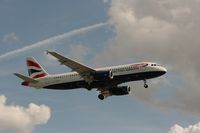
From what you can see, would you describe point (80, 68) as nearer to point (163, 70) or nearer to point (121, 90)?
point (121, 90)

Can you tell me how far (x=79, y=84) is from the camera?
346 ft

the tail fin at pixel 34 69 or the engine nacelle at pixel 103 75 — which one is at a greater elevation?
the tail fin at pixel 34 69

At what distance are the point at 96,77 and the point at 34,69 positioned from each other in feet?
77.8

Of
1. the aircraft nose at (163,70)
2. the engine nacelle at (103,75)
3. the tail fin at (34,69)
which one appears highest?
the tail fin at (34,69)

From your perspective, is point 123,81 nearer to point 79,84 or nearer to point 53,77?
point 79,84

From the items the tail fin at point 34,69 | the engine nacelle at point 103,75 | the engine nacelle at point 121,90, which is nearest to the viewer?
the engine nacelle at point 103,75

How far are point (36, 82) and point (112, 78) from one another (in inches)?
772

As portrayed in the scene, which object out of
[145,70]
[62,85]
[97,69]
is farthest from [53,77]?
[145,70]

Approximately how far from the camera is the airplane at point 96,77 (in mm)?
99688

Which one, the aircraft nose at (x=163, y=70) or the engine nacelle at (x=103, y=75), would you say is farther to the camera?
the aircraft nose at (x=163, y=70)

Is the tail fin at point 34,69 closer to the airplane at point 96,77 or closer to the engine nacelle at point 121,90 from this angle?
the airplane at point 96,77

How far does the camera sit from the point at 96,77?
10162cm

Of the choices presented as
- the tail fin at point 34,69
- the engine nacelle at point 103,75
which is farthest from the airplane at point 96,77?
the tail fin at point 34,69

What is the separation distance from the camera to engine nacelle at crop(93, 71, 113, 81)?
101 metres
